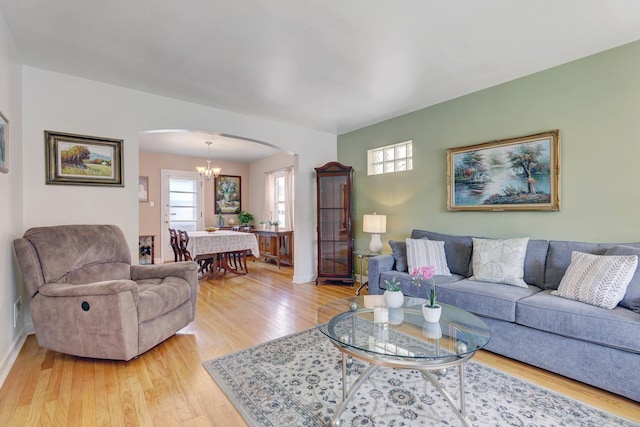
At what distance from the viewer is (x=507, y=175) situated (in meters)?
3.06

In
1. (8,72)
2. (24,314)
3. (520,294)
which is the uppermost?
(8,72)

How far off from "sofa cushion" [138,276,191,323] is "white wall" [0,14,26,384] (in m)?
0.86

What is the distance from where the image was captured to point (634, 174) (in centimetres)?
236

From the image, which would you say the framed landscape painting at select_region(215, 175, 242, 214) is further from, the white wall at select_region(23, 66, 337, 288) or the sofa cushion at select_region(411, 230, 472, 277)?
the sofa cushion at select_region(411, 230, 472, 277)

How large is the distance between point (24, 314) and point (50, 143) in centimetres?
158

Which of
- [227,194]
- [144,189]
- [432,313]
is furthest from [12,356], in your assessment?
[227,194]

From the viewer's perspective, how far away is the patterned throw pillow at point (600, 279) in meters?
1.98

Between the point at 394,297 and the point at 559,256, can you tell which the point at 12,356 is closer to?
the point at 394,297

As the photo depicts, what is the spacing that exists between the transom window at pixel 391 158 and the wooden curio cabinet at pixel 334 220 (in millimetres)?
361

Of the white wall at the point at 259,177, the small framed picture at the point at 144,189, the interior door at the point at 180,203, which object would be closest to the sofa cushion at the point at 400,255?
the white wall at the point at 259,177

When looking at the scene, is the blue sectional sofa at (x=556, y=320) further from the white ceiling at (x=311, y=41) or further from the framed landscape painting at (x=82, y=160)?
the framed landscape painting at (x=82, y=160)

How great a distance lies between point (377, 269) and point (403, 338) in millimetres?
1656

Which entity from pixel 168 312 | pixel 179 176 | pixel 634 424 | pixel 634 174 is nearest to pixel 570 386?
pixel 634 424

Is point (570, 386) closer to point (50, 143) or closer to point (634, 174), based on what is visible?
point (634, 174)
